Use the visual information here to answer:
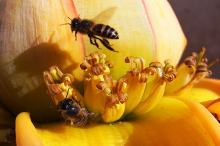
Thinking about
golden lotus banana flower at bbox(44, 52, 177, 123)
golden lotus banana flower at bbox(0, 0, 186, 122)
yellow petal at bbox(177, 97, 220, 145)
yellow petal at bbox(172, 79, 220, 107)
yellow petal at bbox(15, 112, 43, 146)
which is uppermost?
golden lotus banana flower at bbox(0, 0, 186, 122)

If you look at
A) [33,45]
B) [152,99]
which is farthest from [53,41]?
[152,99]

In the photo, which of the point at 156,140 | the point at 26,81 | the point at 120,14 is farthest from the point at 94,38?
the point at 156,140

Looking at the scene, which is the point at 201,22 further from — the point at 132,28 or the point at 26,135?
the point at 26,135

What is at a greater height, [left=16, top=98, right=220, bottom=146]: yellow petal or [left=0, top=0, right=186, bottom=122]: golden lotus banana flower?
[left=0, top=0, right=186, bottom=122]: golden lotus banana flower

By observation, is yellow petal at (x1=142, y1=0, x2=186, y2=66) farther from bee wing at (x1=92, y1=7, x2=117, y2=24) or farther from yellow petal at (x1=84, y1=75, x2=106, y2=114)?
yellow petal at (x1=84, y1=75, x2=106, y2=114)

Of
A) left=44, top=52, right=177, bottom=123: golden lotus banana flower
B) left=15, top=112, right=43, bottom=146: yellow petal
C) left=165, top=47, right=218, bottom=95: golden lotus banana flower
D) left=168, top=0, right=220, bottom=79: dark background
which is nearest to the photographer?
left=15, top=112, right=43, bottom=146: yellow petal

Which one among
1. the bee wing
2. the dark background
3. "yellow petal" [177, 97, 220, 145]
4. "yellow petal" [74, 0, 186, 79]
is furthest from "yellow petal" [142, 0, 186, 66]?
the dark background
